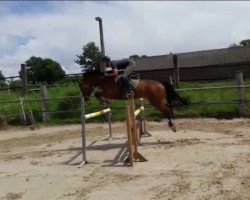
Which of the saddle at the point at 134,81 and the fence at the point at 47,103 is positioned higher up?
the saddle at the point at 134,81

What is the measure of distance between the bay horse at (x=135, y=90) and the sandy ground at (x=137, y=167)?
886 mm

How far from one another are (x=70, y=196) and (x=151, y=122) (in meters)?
8.16

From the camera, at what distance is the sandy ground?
20.6 feet

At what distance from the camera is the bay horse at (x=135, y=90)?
10438mm

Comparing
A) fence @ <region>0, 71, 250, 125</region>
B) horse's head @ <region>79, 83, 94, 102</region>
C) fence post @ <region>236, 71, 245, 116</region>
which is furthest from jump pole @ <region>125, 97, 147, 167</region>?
fence post @ <region>236, 71, 245, 116</region>

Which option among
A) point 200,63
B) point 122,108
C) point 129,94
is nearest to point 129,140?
point 129,94

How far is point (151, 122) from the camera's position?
14.2m

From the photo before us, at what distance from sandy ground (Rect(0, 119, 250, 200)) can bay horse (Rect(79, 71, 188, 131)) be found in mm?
886

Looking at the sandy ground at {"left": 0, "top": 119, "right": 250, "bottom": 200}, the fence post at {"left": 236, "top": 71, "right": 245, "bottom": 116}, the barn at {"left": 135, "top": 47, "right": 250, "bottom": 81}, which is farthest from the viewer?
the barn at {"left": 135, "top": 47, "right": 250, "bottom": 81}

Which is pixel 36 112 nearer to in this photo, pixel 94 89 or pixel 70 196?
pixel 94 89

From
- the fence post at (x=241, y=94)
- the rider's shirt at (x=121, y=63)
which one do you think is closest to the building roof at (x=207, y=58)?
the fence post at (x=241, y=94)

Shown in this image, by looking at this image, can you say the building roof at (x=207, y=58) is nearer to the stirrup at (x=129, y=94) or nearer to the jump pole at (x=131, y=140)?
the stirrup at (x=129, y=94)

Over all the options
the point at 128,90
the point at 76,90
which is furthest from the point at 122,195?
the point at 76,90

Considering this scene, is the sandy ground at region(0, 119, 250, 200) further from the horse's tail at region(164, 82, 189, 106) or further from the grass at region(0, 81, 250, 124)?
the grass at region(0, 81, 250, 124)
